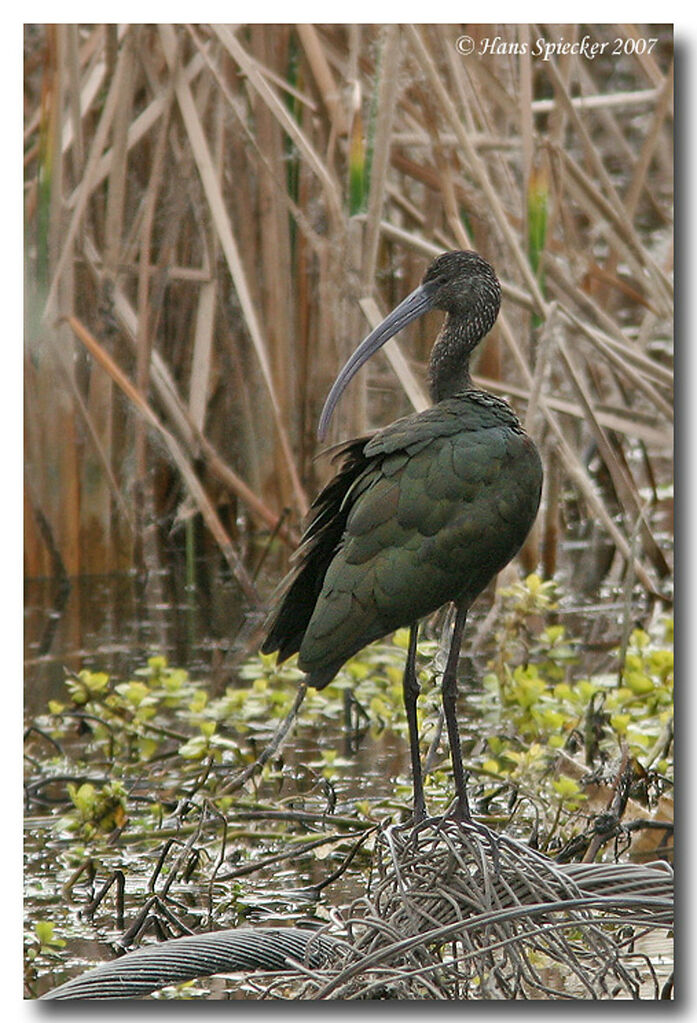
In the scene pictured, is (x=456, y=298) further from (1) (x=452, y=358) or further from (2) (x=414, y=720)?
(2) (x=414, y=720)

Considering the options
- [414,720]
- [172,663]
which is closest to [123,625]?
[172,663]

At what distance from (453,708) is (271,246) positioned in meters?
1.14

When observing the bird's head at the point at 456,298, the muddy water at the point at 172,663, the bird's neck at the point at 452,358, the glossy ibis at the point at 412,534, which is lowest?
the muddy water at the point at 172,663

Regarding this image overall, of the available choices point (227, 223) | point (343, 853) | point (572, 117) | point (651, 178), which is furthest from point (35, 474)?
point (651, 178)

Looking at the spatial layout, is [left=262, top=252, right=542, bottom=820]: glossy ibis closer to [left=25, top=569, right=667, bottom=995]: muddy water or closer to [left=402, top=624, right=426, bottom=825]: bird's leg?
[left=402, top=624, right=426, bottom=825]: bird's leg

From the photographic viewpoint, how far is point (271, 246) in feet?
13.0

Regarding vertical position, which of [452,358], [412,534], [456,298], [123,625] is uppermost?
[456,298]

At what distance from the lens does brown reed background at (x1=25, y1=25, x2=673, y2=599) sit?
3.69m

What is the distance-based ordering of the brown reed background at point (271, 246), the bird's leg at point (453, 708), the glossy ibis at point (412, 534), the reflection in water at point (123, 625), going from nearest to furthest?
the glossy ibis at point (412, 534)
the bird's leg at point (453, 708)
the brown reed background at point (271, 246)
the reflection in water at point (123, 625)

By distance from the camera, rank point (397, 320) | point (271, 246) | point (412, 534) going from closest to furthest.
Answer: point (412, 534) → point (397, 320) → point (271, 246)

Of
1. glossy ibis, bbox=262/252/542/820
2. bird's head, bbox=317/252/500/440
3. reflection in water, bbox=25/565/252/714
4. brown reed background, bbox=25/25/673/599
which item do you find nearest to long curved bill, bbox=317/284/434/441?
bird's head, bbox=317/252/500/440

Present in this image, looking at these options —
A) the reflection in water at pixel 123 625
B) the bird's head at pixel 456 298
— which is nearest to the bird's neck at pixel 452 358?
the bird's head at pixel 456 298

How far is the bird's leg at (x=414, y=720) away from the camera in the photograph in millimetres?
3248

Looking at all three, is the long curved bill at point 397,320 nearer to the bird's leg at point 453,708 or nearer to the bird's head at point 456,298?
the bird's head at point 456,298
